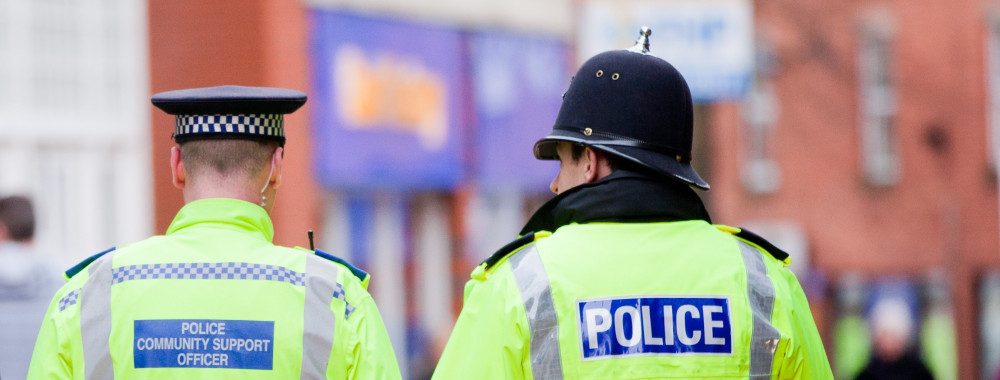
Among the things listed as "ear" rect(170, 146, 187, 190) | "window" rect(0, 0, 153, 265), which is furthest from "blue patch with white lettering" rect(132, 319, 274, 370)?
"window" rect(0, 0, 153, 265)

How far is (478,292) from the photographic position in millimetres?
3166

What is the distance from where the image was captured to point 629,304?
310cm

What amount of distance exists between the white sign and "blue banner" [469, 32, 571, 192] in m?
4.10

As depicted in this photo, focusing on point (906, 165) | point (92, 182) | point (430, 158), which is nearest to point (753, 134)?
point (906, 165)

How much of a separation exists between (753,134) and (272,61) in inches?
431

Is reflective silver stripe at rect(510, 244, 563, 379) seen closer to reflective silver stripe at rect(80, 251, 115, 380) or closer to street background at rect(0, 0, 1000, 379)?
reflective silver stripe at rect(80, 251, 115, 380)

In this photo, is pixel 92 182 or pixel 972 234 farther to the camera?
pixel 972 234

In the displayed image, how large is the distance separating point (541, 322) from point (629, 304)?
0.20 metres

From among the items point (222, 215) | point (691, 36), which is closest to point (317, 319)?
point (222, 215)

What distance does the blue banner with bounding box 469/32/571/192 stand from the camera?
59.4 feet

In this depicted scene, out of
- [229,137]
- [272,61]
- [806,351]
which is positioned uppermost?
[272,61]

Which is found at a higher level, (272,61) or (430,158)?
(272,61)

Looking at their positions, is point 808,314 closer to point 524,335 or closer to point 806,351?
point 806,351

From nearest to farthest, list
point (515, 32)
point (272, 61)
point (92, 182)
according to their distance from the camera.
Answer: point (92, 182)
point (272, 61)
point (515, 32)
